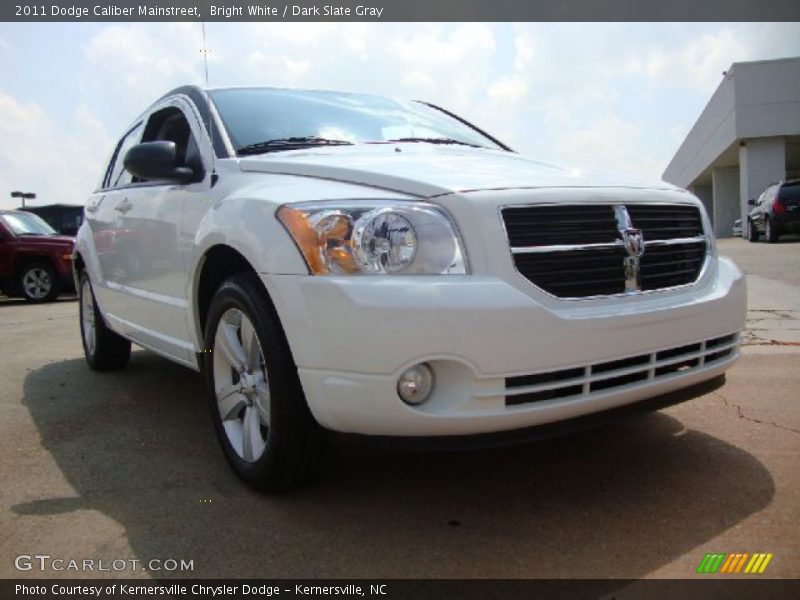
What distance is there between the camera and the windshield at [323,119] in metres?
3.37

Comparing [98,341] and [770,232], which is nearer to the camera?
[98,341]

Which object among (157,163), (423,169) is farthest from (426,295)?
(157,163)

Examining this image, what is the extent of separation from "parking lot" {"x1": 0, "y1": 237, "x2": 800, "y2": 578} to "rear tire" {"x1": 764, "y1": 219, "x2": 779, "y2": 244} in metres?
15.3

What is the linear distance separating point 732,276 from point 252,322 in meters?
1.97

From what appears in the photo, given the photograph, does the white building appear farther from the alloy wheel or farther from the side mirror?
the alloy wheel

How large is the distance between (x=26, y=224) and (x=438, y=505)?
1208 cm

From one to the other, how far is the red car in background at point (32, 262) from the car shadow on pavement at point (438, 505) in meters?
9.61

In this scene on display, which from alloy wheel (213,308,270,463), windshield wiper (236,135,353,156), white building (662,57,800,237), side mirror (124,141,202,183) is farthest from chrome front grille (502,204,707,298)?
white building (662,57,800,237)

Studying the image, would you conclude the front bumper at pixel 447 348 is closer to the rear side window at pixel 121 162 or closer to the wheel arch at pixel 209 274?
the wheel arch at pixel 209 274

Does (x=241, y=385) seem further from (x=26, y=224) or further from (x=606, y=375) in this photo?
(x=26, y=224)

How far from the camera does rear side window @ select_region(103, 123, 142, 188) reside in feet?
15.0

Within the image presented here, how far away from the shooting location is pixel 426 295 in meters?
2.14

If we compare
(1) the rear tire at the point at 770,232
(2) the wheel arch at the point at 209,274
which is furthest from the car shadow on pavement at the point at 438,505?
(1) the rear tire at the point at 770,232

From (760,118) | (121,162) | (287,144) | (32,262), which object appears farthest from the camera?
(760,118)
